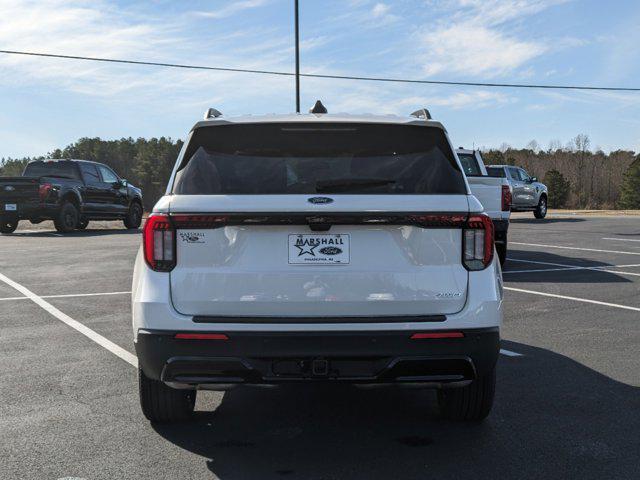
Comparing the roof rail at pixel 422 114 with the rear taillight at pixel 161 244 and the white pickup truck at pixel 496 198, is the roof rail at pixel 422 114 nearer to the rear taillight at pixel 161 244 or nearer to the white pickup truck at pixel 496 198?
the rear taillight at pixel 161 244

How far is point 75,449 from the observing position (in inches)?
154

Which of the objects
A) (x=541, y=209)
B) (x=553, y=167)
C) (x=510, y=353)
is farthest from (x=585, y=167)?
(x=510, y=353)

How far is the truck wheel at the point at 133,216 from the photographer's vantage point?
24748 mm

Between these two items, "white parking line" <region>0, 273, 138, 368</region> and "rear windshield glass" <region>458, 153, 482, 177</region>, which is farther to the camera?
"rear windshield glass" <region>458, 153, 482, 177</region>

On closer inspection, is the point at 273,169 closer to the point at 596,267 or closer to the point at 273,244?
the point at 273,244

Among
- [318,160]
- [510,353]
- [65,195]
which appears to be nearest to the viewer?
[318,160]

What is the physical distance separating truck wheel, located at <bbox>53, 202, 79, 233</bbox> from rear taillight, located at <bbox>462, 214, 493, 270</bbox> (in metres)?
19.6

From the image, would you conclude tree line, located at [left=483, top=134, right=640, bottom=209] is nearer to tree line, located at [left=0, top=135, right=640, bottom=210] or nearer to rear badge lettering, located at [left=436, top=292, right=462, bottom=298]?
tree line, located at [left=0, top=135, right=640, bottom=210]

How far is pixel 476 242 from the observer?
371 cm

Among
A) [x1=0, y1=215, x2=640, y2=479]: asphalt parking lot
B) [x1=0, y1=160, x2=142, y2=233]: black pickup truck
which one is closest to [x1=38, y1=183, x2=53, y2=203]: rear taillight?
[x1=0, y1=160, x2=142, y2=233]: black pickup truck

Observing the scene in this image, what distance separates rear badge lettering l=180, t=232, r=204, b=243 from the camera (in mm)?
3609

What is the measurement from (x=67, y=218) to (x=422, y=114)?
19.2 metres

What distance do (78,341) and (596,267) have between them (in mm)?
9311

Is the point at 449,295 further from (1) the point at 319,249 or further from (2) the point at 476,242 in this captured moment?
(1) the point at 319,249
